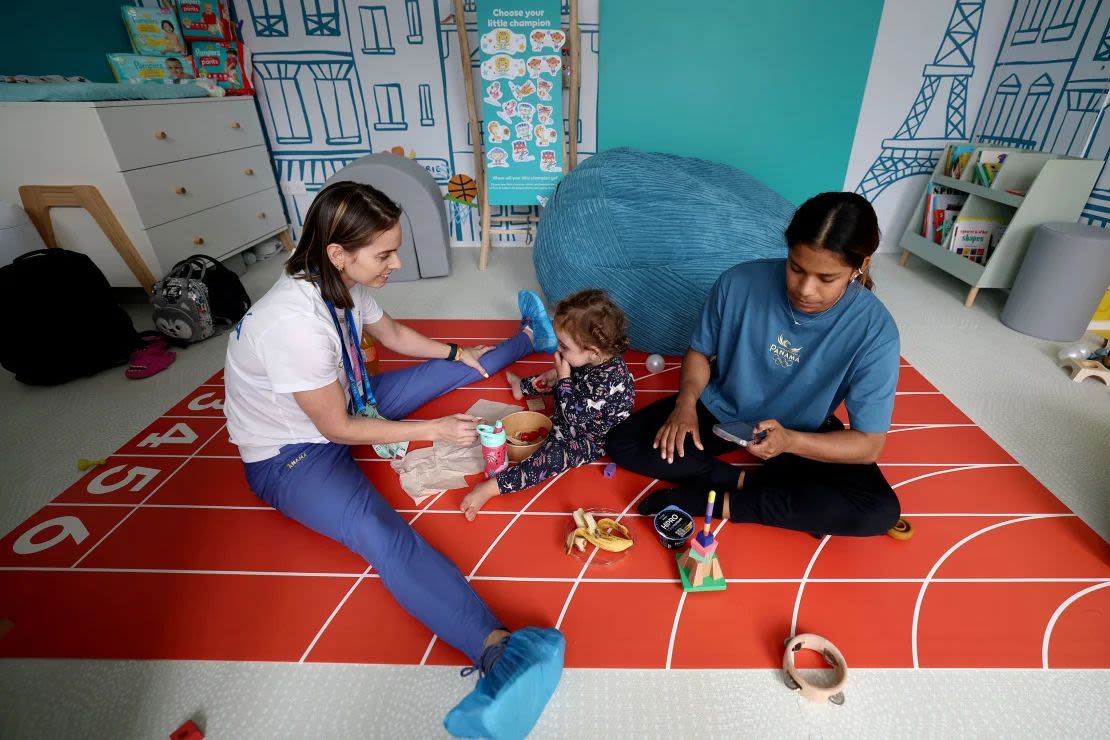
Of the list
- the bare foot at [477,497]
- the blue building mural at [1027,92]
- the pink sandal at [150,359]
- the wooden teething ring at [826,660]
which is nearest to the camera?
the wooden teething ring at [826,660]

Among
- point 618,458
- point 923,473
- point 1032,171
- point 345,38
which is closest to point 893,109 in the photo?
point 1032,171

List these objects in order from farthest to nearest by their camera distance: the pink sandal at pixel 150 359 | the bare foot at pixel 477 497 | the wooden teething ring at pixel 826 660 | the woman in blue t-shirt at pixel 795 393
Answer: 1. the pink sandal at pixel 150 359
2. the bare foot at pixel 477 497
3. the woman in blue t-shirt at pixel 795 393
4. the wooden teething ring at pixel 826 660

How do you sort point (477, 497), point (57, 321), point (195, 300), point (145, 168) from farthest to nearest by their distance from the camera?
point (145, 168) < point (195, 300) < point (57, 321) < point (477, 497)

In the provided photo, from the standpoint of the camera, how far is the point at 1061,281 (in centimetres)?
238

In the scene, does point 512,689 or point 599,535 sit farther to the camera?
point 599,535

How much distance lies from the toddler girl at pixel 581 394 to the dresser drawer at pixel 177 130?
2267 mm

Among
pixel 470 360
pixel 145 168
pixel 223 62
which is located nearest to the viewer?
pixel 470 360

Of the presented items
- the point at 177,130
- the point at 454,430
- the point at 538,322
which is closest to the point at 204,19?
the point at 177,130

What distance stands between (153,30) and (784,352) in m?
3.79

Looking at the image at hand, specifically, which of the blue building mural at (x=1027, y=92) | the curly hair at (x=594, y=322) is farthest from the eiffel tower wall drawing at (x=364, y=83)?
the curly hair at (x=594, y=322)

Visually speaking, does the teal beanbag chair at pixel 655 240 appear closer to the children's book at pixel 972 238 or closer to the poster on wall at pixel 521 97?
the poster on wall at pixel 521 97

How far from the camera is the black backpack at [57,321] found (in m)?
2.12

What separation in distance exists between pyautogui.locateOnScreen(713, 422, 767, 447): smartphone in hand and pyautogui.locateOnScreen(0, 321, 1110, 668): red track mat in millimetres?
273

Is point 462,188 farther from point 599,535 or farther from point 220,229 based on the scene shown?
point 599,535
